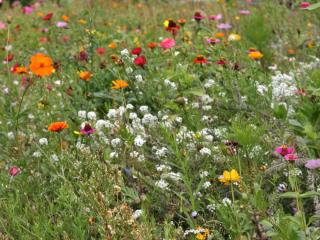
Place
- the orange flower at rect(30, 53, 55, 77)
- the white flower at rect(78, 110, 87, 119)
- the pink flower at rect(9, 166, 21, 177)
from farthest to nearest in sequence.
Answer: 1. the white flower at rect(78, 110, 87, 119)
2. the orange flower at rect(30, 53, 55, 77)
3. the pink flower at rect(9, 166, 21, 177)

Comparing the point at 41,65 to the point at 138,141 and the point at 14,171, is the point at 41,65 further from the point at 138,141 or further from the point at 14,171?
the point at 138,141

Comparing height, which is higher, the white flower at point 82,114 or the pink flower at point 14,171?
the white flower at point 82,114

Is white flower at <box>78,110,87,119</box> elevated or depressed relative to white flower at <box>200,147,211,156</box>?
depressed

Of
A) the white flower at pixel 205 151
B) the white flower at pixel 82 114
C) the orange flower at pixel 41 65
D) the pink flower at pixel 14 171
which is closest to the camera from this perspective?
the white flower at pixel 205 151

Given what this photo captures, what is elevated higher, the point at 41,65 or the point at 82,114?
the point at 41,65

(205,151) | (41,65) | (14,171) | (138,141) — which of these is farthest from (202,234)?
(41,65)

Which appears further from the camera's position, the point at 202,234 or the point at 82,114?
the point at 82,114

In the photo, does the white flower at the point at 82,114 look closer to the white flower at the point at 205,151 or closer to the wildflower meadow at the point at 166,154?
the wildflower meadow at the point at 166,154

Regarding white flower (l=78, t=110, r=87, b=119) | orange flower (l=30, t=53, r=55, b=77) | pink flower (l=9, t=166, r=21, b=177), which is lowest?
pink flower (l=9, t=166, r=21, b=177)

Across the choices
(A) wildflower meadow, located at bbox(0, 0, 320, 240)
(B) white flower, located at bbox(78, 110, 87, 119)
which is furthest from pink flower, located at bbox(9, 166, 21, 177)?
(B) white flower, located at bbox(78, 110, 87, 119)

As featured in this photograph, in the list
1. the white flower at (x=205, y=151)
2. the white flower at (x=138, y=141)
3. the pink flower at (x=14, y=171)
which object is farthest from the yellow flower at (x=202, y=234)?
the pink flower at (x=14, y=171)

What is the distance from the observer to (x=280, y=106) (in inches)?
91.3

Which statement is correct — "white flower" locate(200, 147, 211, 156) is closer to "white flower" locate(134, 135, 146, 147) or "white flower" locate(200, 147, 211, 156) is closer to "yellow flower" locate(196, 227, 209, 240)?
"white flower" locate(134, 135, 146, 147)

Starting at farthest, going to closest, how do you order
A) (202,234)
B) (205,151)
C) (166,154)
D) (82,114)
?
(82,114), (166,154), (205,151), (202,234)
